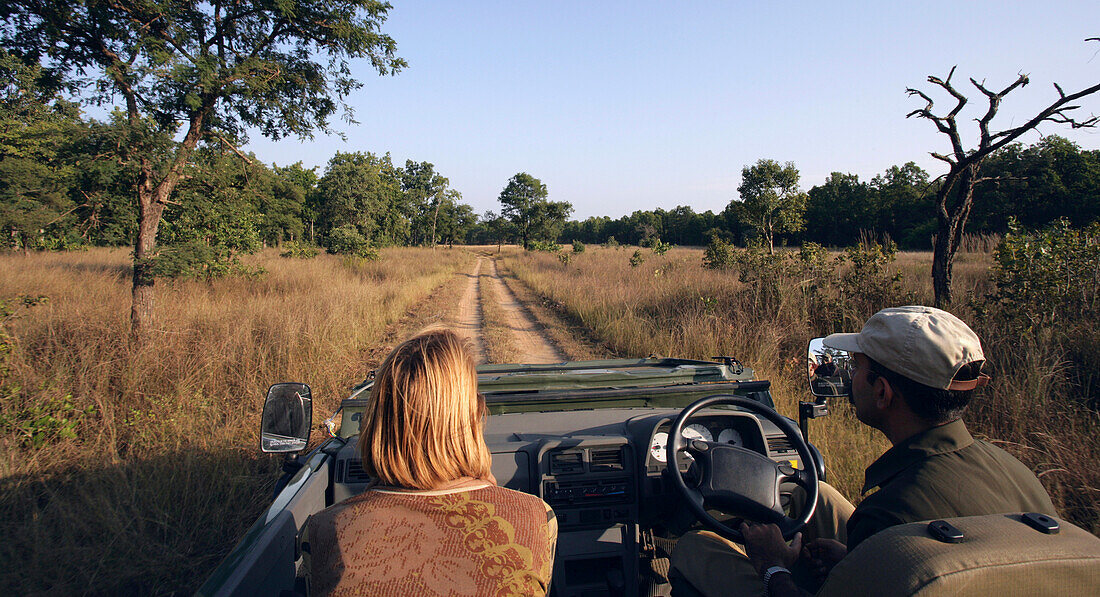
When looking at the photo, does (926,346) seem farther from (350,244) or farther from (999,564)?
(350,244)

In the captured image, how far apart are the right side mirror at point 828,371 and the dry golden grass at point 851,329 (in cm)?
169

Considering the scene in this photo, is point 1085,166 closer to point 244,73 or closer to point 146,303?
point 244,73

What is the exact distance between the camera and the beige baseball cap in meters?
1.65

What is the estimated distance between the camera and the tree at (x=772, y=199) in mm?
14453

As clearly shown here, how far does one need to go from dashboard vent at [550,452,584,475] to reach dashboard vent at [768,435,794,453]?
97 cm

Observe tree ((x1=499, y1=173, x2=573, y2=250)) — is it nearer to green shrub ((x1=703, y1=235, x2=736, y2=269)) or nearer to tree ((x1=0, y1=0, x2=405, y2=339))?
green shrub ((x1=703, y1=235, x2=736, y2=269))

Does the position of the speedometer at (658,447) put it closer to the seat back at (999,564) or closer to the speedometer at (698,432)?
the speedometer at (698,432)

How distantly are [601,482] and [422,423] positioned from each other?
49.2 inches

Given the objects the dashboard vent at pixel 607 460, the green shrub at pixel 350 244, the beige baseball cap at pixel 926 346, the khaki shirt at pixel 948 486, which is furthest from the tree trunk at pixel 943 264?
the green shrub at pixel 350 244

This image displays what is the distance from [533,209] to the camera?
212ft

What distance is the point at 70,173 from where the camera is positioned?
20.5 ft

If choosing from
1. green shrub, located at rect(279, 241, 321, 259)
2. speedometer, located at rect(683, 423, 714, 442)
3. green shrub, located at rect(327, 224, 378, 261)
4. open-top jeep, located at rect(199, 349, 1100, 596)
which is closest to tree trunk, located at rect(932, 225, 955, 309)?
open-top jeep, located at rect(199, 349, 1100, 596)

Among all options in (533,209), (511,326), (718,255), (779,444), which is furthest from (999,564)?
(533,209)

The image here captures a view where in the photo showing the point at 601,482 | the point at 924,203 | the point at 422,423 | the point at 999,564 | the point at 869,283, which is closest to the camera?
the point at 999,564
